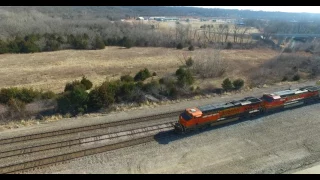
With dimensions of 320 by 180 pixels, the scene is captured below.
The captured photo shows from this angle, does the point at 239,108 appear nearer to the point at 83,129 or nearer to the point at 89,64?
the point at 83,129

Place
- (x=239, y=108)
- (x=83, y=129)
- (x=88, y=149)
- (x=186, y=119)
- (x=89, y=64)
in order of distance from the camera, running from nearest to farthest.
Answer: (x=88, y=149) → (x=186, y=119) → (x=83, y=129) → (x=239, y=108) → (x=89, y=64)

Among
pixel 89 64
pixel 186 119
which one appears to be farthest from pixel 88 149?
pixel 89 64

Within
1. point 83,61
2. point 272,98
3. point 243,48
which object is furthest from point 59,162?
point 243,48

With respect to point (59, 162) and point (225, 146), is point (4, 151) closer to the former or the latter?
point (59, 162)

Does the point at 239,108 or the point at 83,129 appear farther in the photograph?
the point at 239,108

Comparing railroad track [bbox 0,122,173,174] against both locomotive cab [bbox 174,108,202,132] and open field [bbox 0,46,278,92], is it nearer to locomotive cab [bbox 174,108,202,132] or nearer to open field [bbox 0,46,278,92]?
Result: locomotive cab [bbox 174,108,202,132]
